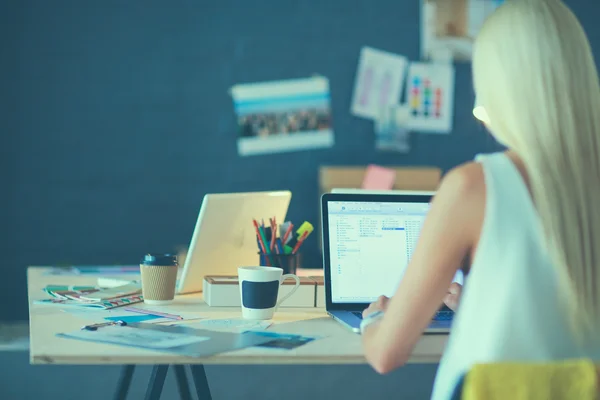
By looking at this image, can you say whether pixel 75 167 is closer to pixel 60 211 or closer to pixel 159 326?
pixel 60 211

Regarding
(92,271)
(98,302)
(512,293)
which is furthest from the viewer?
(92,271)

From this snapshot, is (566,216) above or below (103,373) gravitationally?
above

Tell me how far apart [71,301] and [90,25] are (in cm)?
212

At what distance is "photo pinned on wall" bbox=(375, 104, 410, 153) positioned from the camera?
386cm

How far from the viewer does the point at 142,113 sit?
3658 millimetres

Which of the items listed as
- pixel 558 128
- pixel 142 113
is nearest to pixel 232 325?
pixel 558 128

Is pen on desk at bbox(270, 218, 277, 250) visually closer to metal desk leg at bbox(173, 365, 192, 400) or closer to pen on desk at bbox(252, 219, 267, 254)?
pen on desk at bbox(252, 219, 267, 254)

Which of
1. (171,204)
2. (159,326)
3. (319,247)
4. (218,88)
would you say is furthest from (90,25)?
(159,326)

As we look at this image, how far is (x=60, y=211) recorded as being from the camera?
142 inches

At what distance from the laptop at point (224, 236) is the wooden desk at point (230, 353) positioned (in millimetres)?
200

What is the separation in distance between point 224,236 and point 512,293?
102 centimetres

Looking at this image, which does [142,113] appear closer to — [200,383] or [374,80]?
[374,80]

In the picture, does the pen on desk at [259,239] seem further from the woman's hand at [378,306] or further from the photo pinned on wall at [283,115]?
the photo pinned on wall at [283,115]

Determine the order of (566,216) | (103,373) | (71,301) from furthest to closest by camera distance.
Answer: (103,373)
(71,301)
(566,216)
